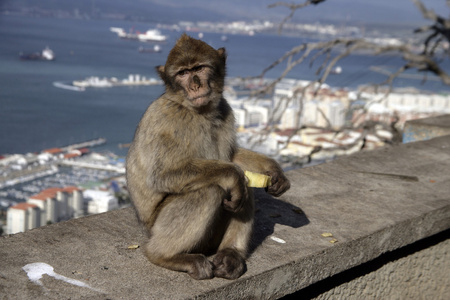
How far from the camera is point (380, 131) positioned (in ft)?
23.7

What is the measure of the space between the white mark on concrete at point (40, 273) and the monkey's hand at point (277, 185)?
94 centimetres

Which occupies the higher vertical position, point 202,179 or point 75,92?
point 202,179

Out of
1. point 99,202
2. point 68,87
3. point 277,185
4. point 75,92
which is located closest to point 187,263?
point 277,185

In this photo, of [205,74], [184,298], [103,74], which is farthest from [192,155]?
[103,74]

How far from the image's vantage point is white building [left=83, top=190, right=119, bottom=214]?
386 inches

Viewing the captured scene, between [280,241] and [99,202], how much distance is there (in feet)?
27.2

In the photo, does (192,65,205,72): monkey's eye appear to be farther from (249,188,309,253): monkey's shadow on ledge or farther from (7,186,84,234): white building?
(7,186,84,234): white building

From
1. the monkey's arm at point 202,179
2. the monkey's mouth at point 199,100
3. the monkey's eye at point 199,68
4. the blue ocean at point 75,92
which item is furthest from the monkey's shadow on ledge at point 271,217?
the blue ocean at point 75,92

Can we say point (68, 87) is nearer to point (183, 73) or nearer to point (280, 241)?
point (183, 73)

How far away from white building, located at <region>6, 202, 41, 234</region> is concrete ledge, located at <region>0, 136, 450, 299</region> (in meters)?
7.11

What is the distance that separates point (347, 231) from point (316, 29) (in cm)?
2449

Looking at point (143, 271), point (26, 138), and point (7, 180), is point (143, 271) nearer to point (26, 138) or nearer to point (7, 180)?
point (7, 180)

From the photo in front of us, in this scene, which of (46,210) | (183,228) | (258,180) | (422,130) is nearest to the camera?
(183,228)

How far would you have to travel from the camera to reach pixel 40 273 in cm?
201
